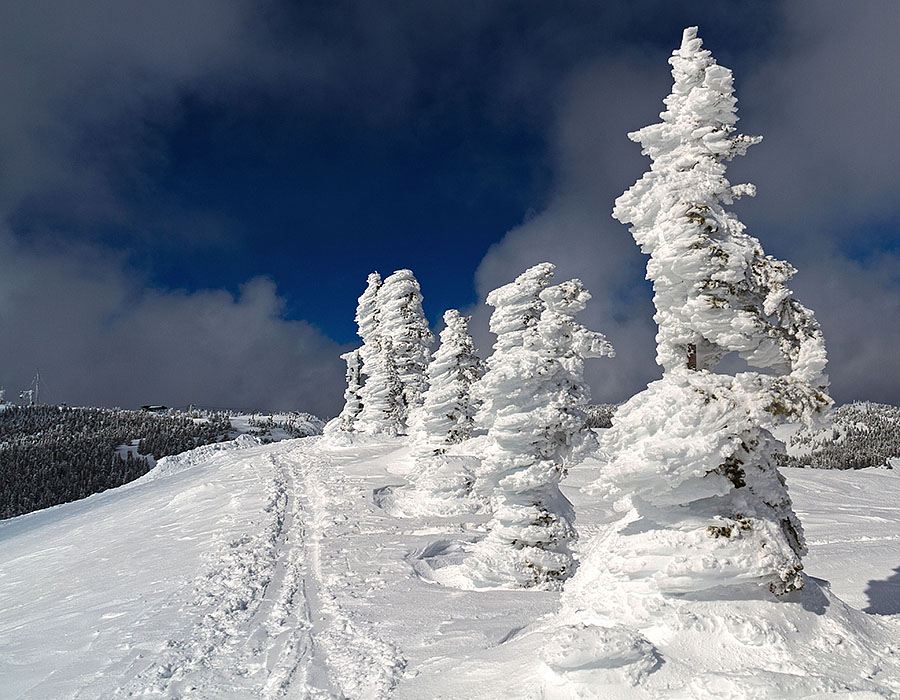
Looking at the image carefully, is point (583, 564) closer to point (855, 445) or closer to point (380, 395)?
point (380, 395)

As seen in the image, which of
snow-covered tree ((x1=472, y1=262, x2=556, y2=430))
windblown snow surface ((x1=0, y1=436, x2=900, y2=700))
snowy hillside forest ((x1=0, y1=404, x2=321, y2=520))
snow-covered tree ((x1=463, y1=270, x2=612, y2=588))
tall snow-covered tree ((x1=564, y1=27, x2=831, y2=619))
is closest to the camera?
windblown snow surface ((x1=0, y1=436, x2=900, y2=700))

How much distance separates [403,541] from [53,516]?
2712cm

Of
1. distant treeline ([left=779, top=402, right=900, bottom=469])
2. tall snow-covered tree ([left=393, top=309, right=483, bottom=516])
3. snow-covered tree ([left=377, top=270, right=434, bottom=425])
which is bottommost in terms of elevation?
distant treeline ([left=779, top=402, right=900, bottom=469])

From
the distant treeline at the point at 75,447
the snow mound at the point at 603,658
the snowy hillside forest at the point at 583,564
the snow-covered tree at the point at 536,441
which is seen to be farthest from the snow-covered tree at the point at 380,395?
the distant treeline at the point at 75,447

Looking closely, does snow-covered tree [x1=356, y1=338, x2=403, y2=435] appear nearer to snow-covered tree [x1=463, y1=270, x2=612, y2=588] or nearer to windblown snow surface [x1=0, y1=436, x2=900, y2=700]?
windblown snow surface [x1=0, y1=436, x2=900, y2=700]

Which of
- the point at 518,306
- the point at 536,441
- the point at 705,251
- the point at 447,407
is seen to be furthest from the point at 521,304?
the point at 447,407

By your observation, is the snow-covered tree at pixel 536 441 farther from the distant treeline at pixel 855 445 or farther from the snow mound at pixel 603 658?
the distant treeline at pixel 855 445

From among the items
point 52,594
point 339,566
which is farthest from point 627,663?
point 52,594

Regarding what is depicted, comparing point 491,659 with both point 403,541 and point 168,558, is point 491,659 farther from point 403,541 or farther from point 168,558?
point 168,558

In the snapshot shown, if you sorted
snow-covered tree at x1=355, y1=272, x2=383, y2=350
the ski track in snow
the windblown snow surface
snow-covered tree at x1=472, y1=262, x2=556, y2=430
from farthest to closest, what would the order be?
snow-covered tree at x1=355, y1=272, x2=383, y2=350, snow-covered tree at x1=472, y1=262, x2=556, y2=430, the ski track in snow, the windblown snow surface

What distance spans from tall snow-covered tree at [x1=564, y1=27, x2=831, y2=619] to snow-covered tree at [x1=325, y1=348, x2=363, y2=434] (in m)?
38.1

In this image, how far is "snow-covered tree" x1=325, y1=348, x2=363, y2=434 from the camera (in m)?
45.7

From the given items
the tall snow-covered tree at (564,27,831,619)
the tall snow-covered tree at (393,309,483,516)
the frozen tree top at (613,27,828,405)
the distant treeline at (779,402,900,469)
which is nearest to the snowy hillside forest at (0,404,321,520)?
the tall snow-covered tree at (393,309,483,516)

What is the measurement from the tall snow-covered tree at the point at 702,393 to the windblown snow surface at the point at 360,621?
0.73m
